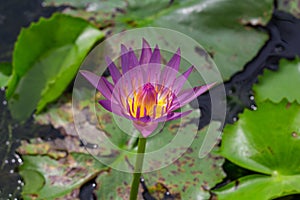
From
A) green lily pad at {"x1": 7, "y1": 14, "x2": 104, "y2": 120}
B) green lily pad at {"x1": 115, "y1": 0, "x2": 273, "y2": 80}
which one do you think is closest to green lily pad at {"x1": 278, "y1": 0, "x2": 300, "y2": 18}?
green lily pad at {"x1": 115, "y1": 0, "x2": 273, "y2": 80}

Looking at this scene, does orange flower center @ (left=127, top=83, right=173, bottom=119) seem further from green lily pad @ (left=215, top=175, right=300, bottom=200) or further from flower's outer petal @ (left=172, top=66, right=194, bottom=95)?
→ green lily pad @ (left=215, top=175, right=300, bottom=200)

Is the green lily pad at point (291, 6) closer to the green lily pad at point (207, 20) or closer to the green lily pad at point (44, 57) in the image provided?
the green lily pad at point (207, 20)

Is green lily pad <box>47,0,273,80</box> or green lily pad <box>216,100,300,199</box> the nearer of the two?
green lily pad <box>216,100,300,199</box>

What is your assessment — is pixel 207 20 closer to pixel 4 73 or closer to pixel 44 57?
pixel 44 57

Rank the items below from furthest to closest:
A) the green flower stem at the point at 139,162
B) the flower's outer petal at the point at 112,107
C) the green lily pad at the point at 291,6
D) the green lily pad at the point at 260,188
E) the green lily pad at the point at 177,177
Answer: the green lily pad at the point at 291,6 < the green lily pad at the point at 177,177 < the green lily pad at the point at 260,188 < the green flower stem at the point at 139,162 < the flower's outer petal at the point at 112,107

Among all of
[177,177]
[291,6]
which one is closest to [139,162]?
[177,177]

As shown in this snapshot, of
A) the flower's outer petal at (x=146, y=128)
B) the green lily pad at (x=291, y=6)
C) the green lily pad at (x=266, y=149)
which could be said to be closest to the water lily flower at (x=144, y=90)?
the flower's outer petal at (x=146, y=128)
